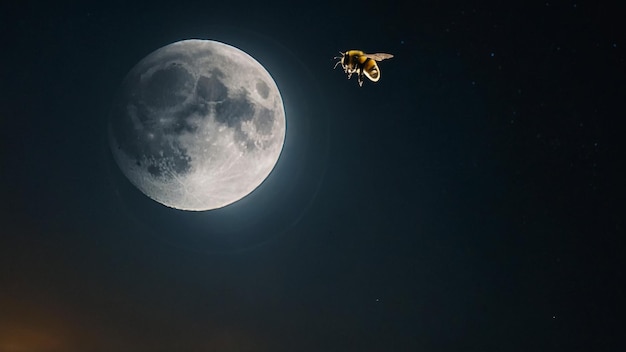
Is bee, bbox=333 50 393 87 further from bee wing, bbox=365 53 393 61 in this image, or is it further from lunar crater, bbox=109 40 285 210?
lunar crater, bbox=109 40 285 210

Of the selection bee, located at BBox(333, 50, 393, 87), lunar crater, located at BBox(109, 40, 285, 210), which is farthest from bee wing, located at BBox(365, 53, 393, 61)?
lunar crater, located at BBox(109, 40, 285, 210)

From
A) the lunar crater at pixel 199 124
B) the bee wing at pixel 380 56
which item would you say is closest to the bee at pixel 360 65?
the bee wing at pixel 380 56

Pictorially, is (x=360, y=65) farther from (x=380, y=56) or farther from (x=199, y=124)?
(x=199, y=124)

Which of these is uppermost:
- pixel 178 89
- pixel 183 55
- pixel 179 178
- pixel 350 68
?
pixel 183 55

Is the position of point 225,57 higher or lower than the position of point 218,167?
higher

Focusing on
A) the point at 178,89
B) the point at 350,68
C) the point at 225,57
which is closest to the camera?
the point at 350,68

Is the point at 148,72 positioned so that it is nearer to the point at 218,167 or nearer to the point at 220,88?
the point at 220,88

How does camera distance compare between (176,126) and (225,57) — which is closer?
(176,126)

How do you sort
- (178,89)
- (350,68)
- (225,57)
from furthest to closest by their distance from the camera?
(225,57) < (178,89) < (350,68)

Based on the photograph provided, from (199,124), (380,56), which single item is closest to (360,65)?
(380,56)

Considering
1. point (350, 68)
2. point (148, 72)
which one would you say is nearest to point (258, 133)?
point (148, 72)

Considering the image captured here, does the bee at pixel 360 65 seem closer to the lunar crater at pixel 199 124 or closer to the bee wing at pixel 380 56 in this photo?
the bee wing at pixel 380 56
